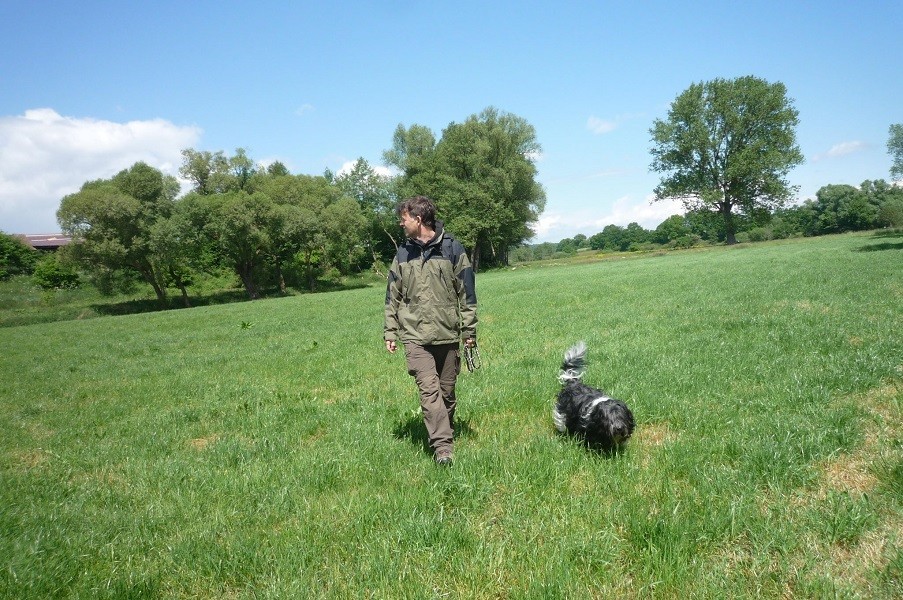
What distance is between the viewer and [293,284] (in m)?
57.6

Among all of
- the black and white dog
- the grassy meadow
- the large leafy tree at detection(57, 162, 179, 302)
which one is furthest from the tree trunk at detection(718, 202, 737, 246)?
the black and white dog

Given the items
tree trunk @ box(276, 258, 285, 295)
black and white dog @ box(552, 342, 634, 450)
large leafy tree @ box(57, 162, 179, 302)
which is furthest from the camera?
tree trunk @ box(276, 258, 285, 295)

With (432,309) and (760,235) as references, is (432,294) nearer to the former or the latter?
(432,309)

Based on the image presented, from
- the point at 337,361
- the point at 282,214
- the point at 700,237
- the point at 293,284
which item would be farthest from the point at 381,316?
the point at 700,237

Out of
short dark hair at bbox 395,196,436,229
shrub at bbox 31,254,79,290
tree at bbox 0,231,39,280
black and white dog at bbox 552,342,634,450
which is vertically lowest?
black and white dog at bbox 552,342,634,450

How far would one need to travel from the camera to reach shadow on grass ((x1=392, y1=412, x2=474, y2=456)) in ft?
20.6

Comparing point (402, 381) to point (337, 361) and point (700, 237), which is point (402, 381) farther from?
point (700, 237)

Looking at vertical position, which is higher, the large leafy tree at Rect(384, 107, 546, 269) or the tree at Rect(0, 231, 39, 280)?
the large leafy tree at Rect(384, 107, 546, 269)

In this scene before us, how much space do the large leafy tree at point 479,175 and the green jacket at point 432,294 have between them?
2172 inches

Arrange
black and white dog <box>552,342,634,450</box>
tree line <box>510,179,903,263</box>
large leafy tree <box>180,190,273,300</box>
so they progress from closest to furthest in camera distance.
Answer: black and white dog <box>552,342,634,450</box>, large leafy tree <box>180,190,273,300</box>, tree line <box>510,179,903,263</box>

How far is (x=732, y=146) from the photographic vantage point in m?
67.1

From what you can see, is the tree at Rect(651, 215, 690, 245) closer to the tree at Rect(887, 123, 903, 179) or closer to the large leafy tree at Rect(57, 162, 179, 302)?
the tree at Rect(887, 123, 903, 179)

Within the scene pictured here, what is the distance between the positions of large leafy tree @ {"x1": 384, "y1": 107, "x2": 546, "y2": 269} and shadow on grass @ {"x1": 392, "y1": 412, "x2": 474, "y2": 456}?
54068 mm

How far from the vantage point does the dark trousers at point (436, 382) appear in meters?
5.47
